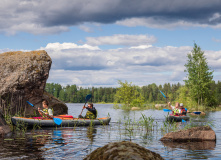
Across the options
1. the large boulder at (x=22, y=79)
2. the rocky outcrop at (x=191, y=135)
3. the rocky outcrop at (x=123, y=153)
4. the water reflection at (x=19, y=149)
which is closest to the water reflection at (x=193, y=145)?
the rocky outcrop at (x=191, y=135)

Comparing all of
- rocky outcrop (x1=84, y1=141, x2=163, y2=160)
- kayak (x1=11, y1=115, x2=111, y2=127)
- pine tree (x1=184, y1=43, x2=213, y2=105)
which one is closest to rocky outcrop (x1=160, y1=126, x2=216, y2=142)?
kayak (x1=11, y1=115, x2=111, y2=127)

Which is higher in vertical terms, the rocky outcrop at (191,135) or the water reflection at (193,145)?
the rocky outcrop at (191,135)

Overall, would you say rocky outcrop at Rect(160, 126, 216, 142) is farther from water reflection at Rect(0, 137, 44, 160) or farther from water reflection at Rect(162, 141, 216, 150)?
water reflection at Rect(0, 137, 44, 160)

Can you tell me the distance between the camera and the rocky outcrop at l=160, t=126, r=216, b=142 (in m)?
9.62

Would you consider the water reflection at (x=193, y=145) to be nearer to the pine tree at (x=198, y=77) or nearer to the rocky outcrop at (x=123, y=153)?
the rocky outcrop at (x=123, y=153)

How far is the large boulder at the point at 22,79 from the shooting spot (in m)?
14.1

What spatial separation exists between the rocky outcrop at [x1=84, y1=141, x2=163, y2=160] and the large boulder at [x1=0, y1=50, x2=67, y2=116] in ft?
33.5

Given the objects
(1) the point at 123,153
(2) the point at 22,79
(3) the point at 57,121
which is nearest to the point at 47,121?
(3) the point at 57,121

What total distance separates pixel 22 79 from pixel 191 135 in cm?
928

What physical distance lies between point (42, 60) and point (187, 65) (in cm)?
3095

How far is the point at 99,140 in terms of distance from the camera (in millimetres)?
9898

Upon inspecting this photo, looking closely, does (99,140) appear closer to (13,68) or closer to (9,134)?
(9,134)

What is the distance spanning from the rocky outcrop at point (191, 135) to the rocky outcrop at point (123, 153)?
5148 millimetres

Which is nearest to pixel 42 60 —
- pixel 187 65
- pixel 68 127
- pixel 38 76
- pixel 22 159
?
pixel 38 76
